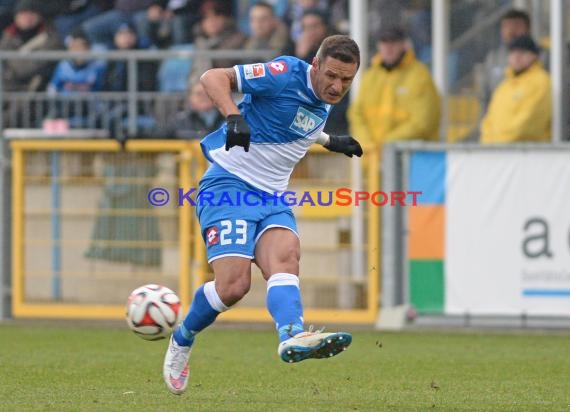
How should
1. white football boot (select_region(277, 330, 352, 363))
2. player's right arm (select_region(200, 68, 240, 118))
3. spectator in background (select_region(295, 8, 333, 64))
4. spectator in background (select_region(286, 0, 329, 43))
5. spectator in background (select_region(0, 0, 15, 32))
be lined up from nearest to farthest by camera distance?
white football boot (select_region(277, 330, 352, 363))
player's right arm (select_region(200, 68, 240, 118))
spectator in background (select_region(295, 8, 333, 64))
spectator in background (select_region(286, 0, 329, 43))
spectator in background (select_region(0, 0, 15, 32))

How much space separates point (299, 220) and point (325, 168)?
0.59 meters

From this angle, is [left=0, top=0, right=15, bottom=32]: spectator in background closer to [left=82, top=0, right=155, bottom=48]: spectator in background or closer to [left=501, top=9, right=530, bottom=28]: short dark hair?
[left=82, top=0, right=155, bottom=48]: spectator in background

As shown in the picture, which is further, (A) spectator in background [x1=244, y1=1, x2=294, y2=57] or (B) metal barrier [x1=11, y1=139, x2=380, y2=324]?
(A) spectator in background [x1=244, y1=1, x2=294, y2=57]

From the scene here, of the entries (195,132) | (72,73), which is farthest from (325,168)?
(72,73)

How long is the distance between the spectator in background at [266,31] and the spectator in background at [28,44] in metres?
2.36

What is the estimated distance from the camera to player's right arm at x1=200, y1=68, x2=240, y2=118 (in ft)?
25.1

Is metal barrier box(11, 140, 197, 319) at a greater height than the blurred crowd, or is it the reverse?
the blurred crowd

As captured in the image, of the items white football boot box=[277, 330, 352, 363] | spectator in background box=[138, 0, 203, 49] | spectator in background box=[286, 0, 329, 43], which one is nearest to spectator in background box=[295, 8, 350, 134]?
spectator in background box=[286, 0, 329, 43]

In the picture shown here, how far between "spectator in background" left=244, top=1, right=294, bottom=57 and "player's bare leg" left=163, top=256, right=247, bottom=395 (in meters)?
7.86

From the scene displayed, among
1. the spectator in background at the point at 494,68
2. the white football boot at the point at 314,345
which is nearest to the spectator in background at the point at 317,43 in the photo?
the spectator in background at the point at 494,68

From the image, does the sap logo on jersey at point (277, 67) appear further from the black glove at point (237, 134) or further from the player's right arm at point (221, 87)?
the black glove at point (237, 134)

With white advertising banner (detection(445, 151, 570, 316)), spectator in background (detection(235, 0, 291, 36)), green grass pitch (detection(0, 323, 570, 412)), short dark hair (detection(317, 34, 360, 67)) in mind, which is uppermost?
spectator in background (detection(235, 0, 291, 36))

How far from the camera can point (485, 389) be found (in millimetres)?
8703

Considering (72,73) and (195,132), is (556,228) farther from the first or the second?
(72,73)
